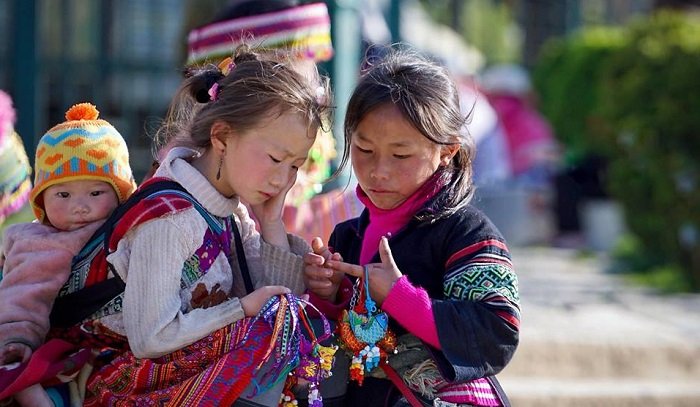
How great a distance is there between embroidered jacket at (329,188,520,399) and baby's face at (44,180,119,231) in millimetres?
674

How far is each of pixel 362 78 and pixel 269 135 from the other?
1.13ft

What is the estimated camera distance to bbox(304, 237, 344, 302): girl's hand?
2508mm

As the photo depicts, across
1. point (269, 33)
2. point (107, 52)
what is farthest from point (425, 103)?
point (107, 52)

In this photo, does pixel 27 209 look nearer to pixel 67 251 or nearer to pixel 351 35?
pixel 67 251

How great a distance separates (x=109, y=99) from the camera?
24.2ft

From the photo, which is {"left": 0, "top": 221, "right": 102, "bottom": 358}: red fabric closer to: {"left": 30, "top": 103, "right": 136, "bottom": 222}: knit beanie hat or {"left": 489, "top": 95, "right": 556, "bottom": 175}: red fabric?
{"left": 30, "top": 103, "right": 136, "bottom": 222}: knit beanie hat

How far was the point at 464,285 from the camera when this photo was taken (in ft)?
8.03

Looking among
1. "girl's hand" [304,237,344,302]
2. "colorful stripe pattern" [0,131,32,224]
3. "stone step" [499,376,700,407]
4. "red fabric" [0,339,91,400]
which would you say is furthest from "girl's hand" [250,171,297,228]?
"stone step" [499,376,700,407]

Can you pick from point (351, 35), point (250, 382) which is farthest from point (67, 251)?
point (351, 35)

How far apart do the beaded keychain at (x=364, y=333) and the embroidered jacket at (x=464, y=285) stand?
7 cm

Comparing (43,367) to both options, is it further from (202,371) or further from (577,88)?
(577,88)

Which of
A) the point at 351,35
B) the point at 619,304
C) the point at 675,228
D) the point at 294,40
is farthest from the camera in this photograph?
the point at 675,228

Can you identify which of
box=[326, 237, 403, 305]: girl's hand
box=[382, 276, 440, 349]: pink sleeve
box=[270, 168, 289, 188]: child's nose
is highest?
box=[270, 168, 289, 188]: child's nose

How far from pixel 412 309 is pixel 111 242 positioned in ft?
2.15
